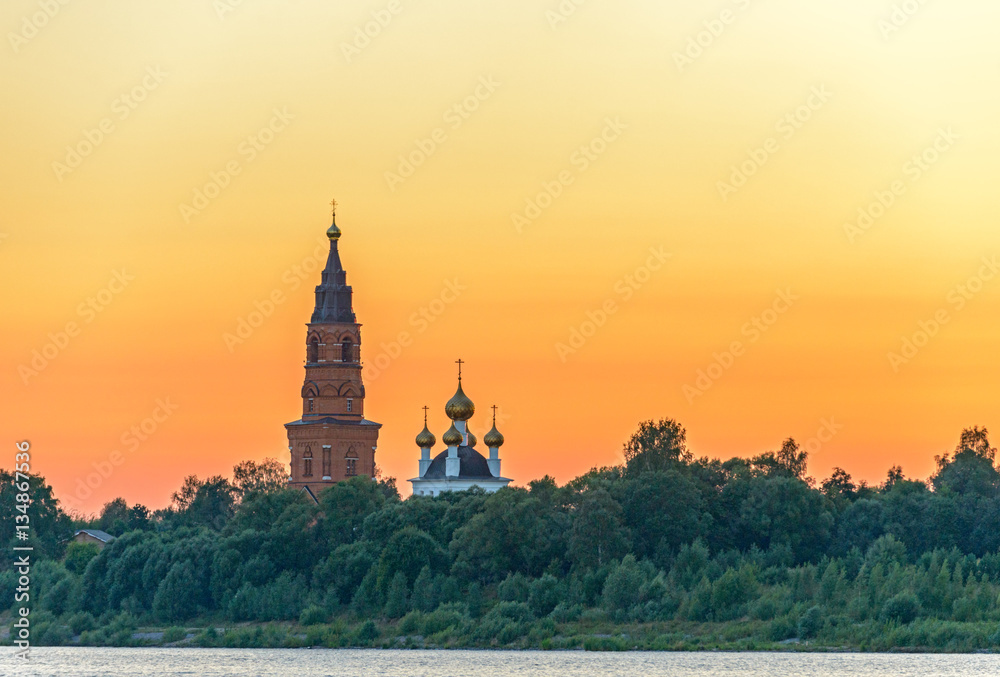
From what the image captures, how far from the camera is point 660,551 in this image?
349 ft

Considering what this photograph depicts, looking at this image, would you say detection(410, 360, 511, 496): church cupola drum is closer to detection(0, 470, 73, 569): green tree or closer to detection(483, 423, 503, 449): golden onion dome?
detection(483, 423, 503, 449): golden onion dome

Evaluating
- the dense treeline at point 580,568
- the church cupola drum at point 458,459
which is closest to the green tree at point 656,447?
the dense treeline at point 580,568

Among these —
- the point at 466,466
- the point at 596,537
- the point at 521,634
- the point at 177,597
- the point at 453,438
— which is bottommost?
the point at 521,634

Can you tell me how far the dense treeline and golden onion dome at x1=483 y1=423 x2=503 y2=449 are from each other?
29713mm

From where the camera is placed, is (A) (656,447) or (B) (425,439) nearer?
(A) (656,447)

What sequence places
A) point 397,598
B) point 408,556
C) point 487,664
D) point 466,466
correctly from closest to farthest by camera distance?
point 487,664 < point 397,598 < point 408,556 < point 466,466

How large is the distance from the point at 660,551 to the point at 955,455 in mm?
42923

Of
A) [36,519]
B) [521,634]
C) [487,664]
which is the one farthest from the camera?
[36,519]

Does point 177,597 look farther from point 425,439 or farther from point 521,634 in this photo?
point 425,439

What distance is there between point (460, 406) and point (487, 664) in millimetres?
62313

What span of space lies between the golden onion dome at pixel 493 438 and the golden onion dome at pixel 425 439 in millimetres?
4081

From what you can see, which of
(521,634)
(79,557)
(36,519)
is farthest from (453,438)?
(521,634)

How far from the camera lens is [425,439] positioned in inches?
6029

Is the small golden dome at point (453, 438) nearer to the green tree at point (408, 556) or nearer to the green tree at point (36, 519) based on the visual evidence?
the green tree at point (36, 519)
